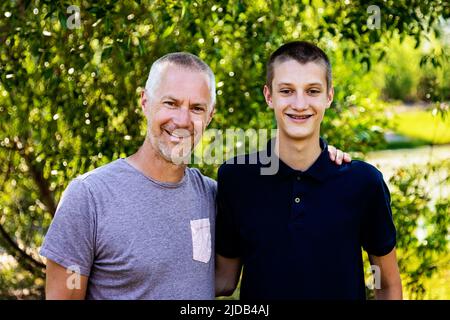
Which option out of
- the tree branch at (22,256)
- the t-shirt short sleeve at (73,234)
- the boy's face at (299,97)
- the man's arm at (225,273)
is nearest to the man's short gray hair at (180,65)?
the boy's face at (299,97)

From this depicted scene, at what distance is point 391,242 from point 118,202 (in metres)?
0.95

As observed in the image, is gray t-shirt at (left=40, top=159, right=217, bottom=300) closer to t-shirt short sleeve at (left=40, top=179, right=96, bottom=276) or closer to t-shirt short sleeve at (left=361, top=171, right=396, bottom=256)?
t-shirt short sleeve at (left=40, top=179, right=96, bottom=276)

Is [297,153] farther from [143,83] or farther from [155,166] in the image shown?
[143,83]

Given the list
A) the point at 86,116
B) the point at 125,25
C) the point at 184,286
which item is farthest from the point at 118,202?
the point at 86,116

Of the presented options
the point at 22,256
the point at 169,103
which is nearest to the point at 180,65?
the point at 169,103

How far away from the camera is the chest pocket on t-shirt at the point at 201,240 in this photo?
249cm

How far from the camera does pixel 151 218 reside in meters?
2.39

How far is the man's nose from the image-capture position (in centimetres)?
249

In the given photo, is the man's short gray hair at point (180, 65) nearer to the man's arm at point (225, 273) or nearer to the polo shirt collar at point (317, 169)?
the polo shirt collar at point (317, 169)

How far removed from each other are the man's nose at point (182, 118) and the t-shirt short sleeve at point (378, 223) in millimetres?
664

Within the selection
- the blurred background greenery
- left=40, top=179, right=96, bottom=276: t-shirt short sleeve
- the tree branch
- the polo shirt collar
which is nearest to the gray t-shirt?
left=40, top=179, right=96, bottom=276: t-shirt short sleeve

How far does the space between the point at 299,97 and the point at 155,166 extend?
54cm

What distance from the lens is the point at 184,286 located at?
244 centimetres
